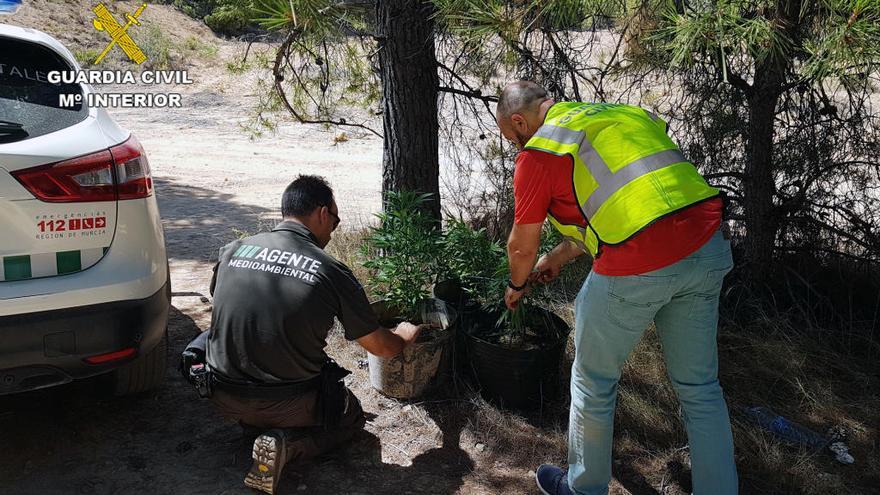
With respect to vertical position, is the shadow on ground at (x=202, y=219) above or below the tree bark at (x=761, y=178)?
below

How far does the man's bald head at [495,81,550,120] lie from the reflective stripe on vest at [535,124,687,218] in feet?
0.92

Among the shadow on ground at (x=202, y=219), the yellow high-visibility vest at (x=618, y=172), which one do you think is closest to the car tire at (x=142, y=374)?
the yellow high-visibility vest at (x=618, y=172)

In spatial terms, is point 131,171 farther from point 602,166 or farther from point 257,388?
point 602,166

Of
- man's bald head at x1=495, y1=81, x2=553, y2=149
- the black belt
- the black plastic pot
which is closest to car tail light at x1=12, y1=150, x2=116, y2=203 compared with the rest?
the black belt

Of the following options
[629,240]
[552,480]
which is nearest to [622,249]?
[629,240]

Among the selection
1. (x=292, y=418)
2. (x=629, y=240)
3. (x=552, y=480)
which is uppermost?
(x=629, y=240)

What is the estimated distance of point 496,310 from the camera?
12.4ft

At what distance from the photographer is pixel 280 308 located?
2.87m

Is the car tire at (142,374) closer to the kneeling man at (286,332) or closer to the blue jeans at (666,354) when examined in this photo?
the kneeling man at (286,332)

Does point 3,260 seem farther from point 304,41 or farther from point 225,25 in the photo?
point 225,25

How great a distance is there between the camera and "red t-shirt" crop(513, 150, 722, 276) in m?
2.46

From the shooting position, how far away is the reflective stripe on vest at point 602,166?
8.14ft

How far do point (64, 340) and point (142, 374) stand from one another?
75 cm

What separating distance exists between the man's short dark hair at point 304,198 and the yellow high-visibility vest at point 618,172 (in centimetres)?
101
